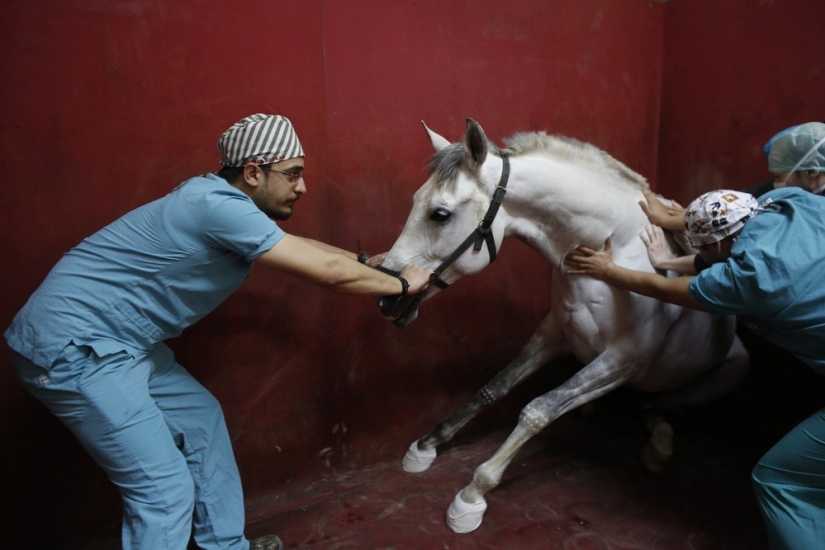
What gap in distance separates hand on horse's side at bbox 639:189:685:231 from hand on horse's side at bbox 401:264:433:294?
3.08 ft

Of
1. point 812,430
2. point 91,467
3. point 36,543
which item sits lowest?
point 36,543

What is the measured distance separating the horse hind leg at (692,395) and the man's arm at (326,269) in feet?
5.43

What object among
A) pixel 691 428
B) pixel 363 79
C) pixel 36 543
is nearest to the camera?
pixel 36 543

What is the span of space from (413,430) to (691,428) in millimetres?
1625

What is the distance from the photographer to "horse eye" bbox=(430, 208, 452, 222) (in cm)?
197

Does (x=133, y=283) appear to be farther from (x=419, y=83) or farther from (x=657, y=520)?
(x=657, y=520)

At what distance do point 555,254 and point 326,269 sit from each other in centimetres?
102

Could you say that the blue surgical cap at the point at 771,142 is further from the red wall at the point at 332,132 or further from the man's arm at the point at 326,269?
the man's arm at the point at 326,269

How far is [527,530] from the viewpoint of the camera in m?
2.29

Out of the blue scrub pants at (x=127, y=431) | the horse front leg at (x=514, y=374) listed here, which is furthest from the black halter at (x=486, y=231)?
the blue scrub pants at (x=127, y=431)

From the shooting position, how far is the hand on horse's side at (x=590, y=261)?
214 centimetres

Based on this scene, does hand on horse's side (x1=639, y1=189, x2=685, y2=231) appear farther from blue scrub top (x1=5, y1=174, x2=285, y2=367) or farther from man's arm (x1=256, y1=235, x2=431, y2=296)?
blue scrub top (x1=5, y1=174, x2=285, y2=367)

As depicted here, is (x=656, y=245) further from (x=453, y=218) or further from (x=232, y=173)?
(x=232, y=173)

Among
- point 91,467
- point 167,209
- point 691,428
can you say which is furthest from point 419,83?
point 691,428
